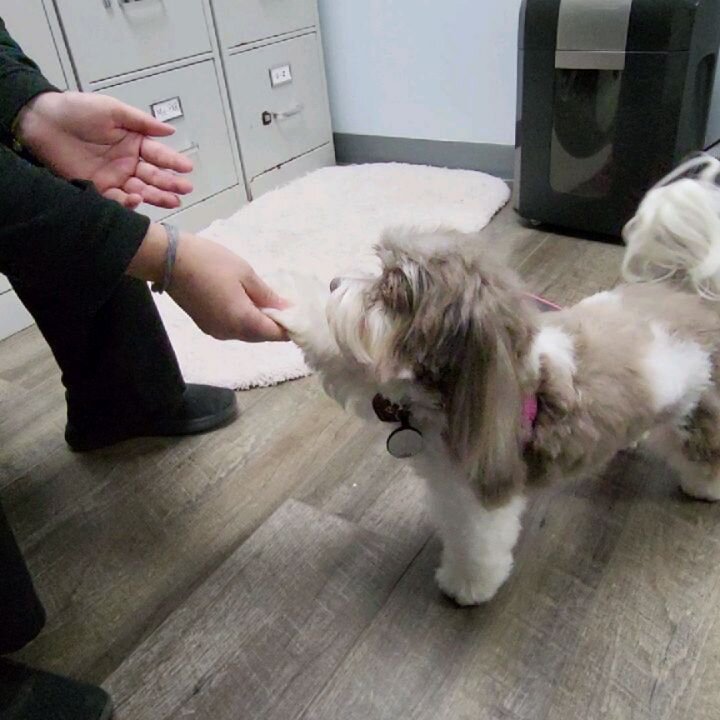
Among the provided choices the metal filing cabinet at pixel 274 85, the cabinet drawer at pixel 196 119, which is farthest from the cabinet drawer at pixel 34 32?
the metal filing cabinet at pixel 274 85

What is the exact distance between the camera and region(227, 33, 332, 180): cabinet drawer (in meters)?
2.18

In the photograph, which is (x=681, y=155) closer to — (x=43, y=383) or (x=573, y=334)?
(x=573, y=334)

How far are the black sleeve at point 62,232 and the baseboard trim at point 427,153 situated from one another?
1797 millimetres

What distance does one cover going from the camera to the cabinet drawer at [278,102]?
2.18 meters

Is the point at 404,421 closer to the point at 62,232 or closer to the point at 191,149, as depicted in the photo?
the point at 62,232

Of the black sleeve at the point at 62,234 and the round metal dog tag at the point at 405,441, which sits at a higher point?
the black sleeve at the point at 62,234

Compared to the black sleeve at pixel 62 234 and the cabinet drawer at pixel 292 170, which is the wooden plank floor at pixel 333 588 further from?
the cabinet drawer at pixel 292 170

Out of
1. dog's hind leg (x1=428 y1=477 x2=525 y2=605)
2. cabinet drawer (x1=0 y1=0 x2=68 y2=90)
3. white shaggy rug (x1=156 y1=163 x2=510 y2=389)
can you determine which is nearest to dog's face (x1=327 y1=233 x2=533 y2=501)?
dog's hind leg (x1=428 y1=477 x2=525 y2=605)

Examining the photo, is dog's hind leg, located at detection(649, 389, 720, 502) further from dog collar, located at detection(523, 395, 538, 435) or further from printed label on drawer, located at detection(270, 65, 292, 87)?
printed label on drawer, located at detection(270, 65, 292, 87)

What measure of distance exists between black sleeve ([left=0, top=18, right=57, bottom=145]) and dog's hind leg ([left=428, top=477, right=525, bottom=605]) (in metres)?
0.78

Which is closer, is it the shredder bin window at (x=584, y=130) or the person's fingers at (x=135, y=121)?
the person's fingers at (x=135, y=121)

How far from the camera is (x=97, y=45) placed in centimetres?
172

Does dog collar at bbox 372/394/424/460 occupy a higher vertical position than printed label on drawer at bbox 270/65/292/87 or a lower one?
lower

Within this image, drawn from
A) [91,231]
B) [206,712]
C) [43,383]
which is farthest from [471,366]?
[43,383]
